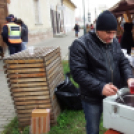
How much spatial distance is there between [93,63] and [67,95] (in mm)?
1483

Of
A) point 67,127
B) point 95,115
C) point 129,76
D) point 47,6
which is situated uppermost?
point 47,6

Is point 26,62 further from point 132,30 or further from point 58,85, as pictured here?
point 132,30

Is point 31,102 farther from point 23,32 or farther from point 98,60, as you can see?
point 23,32

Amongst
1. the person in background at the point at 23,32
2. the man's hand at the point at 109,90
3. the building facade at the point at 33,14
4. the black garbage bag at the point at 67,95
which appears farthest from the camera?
the building facade at the point at 33,14

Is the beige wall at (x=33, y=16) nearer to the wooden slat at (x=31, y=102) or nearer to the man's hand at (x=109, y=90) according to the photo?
the wooden slat at (x=31, y=102)

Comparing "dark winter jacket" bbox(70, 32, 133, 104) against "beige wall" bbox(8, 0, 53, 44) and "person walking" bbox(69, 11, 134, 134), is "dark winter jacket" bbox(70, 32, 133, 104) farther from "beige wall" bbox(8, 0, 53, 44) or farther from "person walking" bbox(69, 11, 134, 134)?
"beige wall" bbox(8, 0, 53, 44)

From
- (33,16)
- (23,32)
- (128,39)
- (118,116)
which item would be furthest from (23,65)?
(33,16)

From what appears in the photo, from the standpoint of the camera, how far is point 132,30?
4.47 m

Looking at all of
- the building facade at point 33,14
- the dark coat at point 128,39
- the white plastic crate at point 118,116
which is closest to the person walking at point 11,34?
the building facade at point 33,14

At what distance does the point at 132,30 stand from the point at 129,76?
313cm

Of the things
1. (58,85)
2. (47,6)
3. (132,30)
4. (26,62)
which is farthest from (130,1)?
(47,6)

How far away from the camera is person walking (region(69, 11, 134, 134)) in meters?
1.57

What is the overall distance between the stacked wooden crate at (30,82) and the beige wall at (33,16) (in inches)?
317

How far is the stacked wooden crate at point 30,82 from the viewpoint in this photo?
2.51 metres
